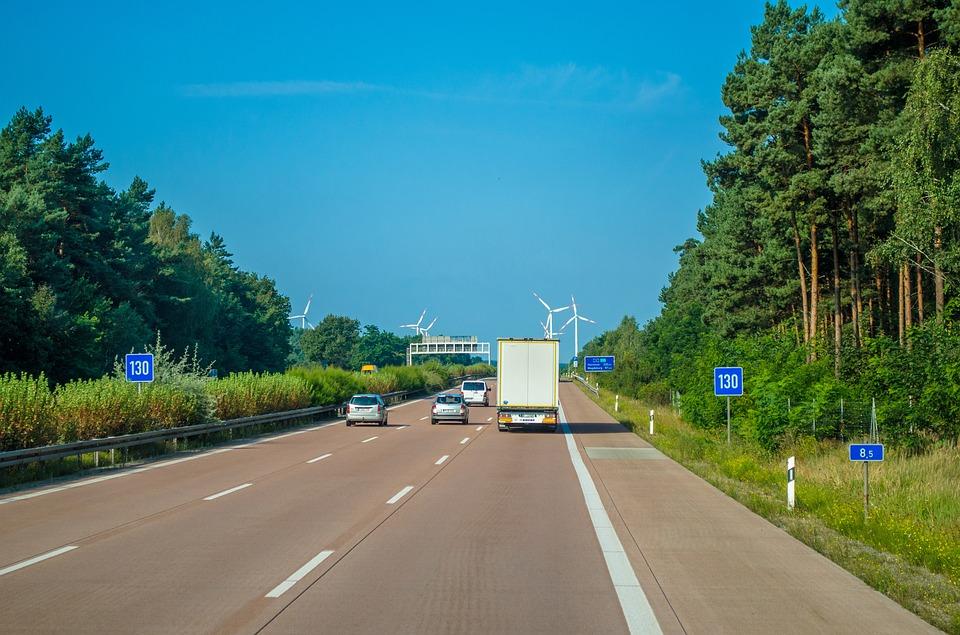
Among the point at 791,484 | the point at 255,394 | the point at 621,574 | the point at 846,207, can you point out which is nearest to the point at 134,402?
the point at 255,394

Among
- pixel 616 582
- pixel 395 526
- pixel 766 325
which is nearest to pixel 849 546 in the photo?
pixel 616 582

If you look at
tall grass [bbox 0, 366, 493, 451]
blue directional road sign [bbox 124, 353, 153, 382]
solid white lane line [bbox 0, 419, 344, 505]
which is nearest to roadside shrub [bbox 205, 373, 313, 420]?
tall grass [bbox 0, 366, 493, 451]

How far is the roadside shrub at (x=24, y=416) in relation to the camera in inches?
822

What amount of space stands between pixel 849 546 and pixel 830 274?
1656 inches

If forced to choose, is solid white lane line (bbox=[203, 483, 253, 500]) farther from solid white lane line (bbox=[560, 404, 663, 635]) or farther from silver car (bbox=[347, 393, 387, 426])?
silver car (bbox=[347, 393, 387, 426])

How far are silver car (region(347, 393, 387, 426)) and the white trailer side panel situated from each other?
24.7 feet

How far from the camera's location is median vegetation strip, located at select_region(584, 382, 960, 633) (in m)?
9.79

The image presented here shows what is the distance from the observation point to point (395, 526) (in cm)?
1330

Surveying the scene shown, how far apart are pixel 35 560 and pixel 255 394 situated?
30.3 metres

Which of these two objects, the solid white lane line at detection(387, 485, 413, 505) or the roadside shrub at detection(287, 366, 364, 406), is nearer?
the solid white lane line at detection(387, 485, 413, 505)

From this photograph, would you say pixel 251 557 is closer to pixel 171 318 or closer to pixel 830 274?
pixel 830 274

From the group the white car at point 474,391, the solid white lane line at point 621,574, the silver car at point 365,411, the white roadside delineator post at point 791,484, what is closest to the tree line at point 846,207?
the white roadside delineator post at point 791,484

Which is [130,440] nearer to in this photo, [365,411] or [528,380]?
[528,380]

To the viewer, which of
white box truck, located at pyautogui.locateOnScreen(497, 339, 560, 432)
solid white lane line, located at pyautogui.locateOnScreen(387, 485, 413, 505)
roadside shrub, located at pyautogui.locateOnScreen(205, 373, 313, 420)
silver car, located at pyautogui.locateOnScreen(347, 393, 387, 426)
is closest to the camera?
solid white lane line, located at pyautogui.locateOnScreen(387, 485, 413, 505)
